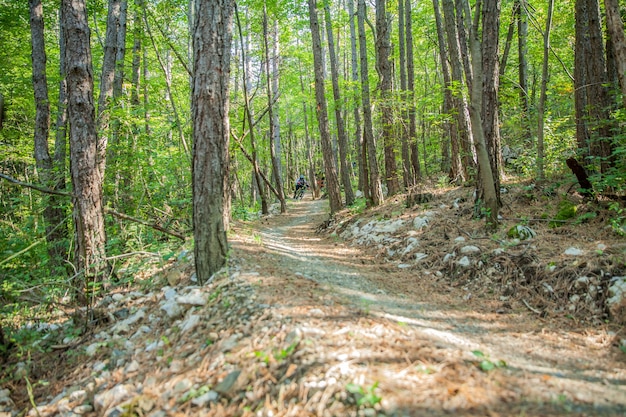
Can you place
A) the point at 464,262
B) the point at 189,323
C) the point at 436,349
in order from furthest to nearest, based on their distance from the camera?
the point at 464,262 → the point at 189,323 → the point at 436,349

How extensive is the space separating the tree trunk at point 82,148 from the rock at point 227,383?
147 inches

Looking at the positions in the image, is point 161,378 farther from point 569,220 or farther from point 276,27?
point 276,27

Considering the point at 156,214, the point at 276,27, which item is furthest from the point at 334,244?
the point at 276,27

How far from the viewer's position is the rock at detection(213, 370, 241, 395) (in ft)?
8.90

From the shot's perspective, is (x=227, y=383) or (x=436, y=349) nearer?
(x=227, y=383)

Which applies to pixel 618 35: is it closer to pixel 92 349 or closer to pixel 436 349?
pixel 436 349

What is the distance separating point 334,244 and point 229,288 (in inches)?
178

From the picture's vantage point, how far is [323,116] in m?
11.7

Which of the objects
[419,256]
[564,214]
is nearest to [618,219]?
[564,214]

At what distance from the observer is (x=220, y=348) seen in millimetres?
3303

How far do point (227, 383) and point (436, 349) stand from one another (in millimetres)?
1689

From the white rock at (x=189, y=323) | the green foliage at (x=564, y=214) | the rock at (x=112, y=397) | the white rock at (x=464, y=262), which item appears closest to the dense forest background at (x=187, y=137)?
the green foliage at (x=564, y=214)

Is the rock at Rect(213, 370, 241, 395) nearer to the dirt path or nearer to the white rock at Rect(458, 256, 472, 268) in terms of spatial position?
the dirt path

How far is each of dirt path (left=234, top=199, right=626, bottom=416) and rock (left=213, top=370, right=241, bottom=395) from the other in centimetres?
61
